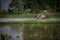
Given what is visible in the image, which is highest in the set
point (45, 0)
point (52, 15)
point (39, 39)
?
point (45, 0)

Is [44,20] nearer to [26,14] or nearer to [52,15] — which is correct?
[52,15]

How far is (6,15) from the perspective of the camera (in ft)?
6.93

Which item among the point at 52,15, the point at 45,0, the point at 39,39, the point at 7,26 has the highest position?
the point at 45,0

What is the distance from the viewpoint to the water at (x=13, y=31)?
210 cm

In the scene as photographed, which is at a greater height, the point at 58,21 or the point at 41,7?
the point at 41,7

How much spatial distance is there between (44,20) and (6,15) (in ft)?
1.69

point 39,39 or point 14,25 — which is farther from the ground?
point 14,25

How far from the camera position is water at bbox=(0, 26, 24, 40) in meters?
2.10

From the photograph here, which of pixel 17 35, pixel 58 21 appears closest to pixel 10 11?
pixel 17 35

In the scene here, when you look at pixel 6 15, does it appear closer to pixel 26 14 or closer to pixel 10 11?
pixel 10 11

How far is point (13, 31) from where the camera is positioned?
2121 millimetres

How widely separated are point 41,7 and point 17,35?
0.50 metres

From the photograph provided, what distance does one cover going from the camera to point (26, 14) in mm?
2113

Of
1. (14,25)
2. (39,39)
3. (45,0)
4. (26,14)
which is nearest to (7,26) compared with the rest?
(14,25)
